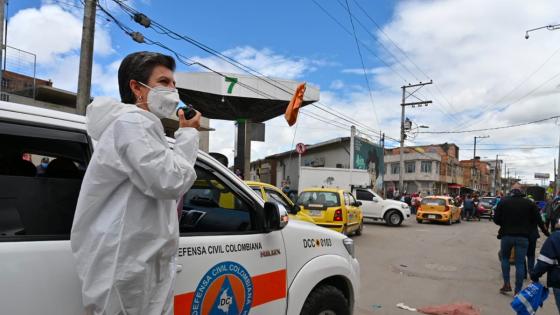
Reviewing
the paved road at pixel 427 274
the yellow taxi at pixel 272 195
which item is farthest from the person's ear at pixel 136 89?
the yellow taxi at pixel 272 195

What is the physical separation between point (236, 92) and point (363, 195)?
1046 cm

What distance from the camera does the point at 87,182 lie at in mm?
1705

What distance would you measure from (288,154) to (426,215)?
2300 centimetres

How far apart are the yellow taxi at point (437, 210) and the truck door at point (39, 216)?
2247 cm

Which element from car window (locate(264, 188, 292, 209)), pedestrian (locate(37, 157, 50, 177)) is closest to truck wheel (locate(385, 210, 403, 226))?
car window (locate(264, 188, 292, 209))

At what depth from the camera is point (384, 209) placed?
798 inches

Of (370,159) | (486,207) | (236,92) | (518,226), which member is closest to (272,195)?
(518,226)

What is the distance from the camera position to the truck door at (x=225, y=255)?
2.35 meters

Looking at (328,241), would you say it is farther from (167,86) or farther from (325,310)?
(167,86)

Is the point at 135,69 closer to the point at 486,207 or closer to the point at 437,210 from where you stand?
the point at 437,210

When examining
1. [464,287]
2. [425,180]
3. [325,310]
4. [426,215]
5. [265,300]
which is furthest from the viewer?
[425,180]

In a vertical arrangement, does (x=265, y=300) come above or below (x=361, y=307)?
above

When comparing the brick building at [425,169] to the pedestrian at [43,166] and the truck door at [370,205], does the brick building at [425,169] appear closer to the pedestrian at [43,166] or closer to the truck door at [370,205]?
the truck door at [370,205]

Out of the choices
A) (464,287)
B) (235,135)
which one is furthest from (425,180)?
(464,287)
